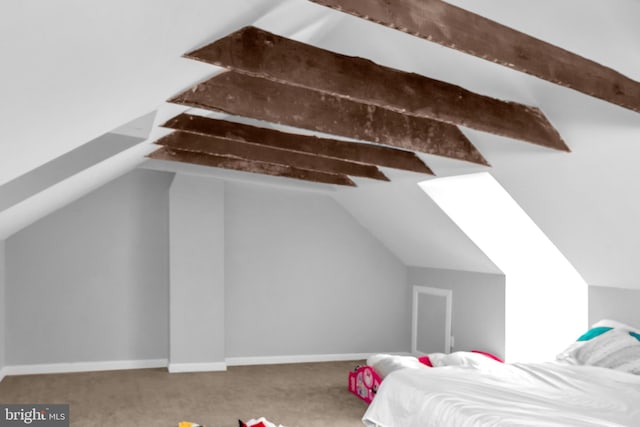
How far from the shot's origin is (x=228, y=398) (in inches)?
198

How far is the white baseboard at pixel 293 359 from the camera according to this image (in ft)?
21.2

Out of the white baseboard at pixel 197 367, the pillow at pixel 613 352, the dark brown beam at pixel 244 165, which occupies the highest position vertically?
the dark brown beam at pixel 244 165

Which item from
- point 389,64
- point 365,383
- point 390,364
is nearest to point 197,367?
point 365,383

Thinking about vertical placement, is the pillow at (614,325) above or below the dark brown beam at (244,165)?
below

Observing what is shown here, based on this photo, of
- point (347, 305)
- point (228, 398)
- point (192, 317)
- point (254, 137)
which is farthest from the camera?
point (347, 305)

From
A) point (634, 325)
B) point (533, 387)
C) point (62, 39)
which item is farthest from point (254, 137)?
point (634, 325)

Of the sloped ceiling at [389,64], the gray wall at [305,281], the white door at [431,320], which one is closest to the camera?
the sloped ceiling at [389,64]

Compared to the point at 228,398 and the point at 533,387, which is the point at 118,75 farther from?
the point at 228,398

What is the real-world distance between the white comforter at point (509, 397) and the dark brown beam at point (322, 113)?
1.55 meters

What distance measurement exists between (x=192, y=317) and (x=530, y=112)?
4.03m

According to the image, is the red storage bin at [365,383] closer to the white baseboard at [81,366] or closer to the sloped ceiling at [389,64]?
the sloped ceiling at [389,64]

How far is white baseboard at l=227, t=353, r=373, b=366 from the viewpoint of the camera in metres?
6.46

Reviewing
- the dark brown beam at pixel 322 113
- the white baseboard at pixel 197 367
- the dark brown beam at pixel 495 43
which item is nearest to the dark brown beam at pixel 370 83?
the dark brown beam at pixel 322 113

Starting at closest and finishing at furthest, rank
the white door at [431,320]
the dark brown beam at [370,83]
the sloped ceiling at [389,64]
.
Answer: the sloped ceiling at [389,64] → the dark brown beam at [370,83] → the white door at [431,320]
